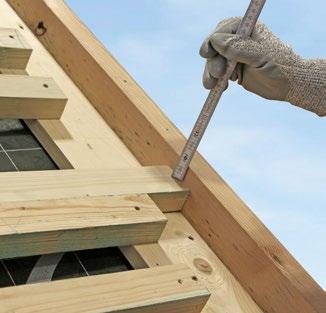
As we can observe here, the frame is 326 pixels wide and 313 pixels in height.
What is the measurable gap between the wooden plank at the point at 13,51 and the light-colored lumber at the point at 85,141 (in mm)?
133

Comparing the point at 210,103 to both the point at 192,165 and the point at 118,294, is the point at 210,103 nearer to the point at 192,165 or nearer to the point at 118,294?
the point at 192,165

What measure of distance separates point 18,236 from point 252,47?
91 cm

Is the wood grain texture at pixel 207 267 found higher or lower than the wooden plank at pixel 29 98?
lower

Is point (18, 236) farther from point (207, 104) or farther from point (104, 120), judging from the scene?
point (104, 120)

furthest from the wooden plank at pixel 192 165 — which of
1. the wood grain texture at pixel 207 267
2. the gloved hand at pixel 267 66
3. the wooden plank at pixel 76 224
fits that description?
the gloved hand at pixel 267 66

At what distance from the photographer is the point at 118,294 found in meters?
1.92

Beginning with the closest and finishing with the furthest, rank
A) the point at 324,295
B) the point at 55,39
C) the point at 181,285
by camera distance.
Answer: the point at 181,285, the point at 324,295, the point at 55,39

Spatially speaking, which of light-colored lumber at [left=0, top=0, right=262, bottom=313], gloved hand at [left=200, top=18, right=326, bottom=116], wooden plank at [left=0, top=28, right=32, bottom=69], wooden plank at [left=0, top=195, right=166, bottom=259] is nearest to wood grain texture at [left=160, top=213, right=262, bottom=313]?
light-colored lumber at [left=0, top=0, right=262, bottom=313]

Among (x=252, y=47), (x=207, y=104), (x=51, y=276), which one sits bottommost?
(x=51, y=276)

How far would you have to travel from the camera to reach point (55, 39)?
3.14m

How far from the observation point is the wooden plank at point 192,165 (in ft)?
7.36

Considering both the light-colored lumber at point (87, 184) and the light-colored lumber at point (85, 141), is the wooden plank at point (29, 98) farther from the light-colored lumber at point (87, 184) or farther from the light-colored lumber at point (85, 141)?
the light-colored lumber at point (87, 184)

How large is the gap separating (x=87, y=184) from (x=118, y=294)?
0.48 meters

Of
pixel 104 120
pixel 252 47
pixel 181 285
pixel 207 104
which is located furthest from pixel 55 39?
pixel 181 285
